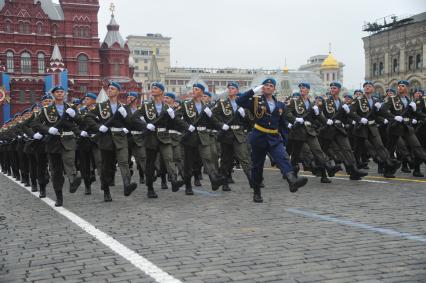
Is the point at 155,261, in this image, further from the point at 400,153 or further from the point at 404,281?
the point at 400,153

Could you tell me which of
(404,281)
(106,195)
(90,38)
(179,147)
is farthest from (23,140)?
(90,38)

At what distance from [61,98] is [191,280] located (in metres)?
6.48

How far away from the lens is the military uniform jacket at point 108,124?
394 inches

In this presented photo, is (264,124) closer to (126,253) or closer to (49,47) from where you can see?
(126,253)

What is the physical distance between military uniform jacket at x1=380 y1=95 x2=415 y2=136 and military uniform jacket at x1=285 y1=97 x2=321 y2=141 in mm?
1788

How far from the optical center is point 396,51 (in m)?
70.9

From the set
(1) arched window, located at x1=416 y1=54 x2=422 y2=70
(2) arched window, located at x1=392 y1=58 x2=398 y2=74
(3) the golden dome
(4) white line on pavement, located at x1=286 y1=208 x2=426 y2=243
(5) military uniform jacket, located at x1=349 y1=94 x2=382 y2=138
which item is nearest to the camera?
(4) white line on pavement, located at x1=286 y1=208 x2=426 y2=243

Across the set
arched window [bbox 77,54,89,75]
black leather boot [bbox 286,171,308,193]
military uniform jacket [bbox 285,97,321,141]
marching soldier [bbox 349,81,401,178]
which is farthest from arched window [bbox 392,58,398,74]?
black leather boot [bbox 286,171,308,193]

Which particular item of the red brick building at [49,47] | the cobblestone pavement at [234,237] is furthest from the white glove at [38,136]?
the red brick building at [49,47]

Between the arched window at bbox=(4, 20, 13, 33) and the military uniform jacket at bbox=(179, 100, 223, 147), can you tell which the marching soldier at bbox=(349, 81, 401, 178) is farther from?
the arched window at bbox=(4, 20, 13, 33)

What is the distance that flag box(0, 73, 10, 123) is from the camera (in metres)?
56.6

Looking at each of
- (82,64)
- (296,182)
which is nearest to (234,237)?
(296,182)

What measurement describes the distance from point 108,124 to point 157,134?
3.16 ft

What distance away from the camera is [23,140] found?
14773 millimetres
